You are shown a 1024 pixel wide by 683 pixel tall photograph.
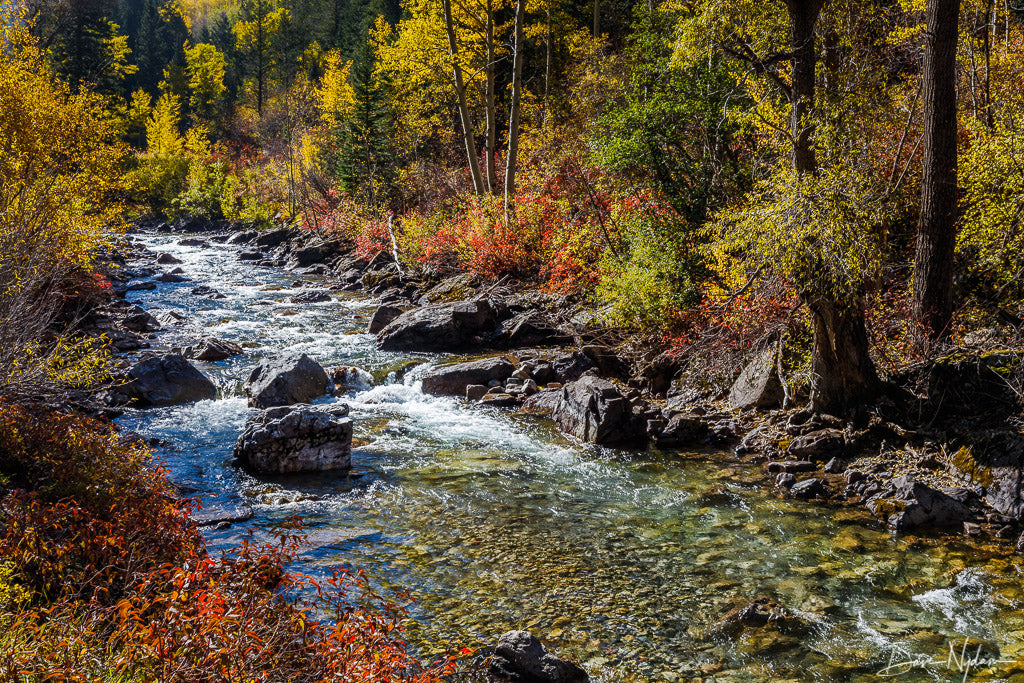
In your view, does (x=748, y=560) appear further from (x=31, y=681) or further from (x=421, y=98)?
(x=421, y=98)

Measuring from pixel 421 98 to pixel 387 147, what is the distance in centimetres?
327

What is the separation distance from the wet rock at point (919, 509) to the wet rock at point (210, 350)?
15.0 meters

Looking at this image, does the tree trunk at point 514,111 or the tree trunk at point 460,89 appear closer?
the tree trunk at point 514,111

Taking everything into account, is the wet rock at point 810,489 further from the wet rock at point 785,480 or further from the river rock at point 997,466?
the river rock at point 997,466

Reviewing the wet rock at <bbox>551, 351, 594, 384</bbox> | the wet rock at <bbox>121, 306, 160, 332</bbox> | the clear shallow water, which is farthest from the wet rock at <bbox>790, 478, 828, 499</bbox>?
the wet rock at <bbox>121, 306, 160, 332</bbox>

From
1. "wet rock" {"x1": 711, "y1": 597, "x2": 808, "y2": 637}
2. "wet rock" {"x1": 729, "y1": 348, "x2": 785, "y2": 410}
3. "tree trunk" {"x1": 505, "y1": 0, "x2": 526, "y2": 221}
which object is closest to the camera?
"wet rock" {"x1": 711, "y1": 597, "x2": 808, "y2": 637}

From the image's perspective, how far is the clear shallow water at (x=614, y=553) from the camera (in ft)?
20.0

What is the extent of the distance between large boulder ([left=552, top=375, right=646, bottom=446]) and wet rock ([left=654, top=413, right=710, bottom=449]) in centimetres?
Answer: 36

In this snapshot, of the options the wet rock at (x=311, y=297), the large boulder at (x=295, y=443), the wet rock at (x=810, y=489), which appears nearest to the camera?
the wet rock at (x=810, y=489)

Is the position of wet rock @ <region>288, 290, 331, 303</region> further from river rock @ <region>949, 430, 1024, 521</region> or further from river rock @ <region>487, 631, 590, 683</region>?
river rock @ <region>949, 430, 1024, 521</region>

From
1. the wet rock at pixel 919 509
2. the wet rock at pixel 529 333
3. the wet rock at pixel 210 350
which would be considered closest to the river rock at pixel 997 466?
the wet rock at pixel 919 509

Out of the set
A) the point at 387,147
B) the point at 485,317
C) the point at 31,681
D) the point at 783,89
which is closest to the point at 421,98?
the point at 387,147

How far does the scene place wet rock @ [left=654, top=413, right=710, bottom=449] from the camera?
37.7 feet

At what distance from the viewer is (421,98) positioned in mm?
35750
